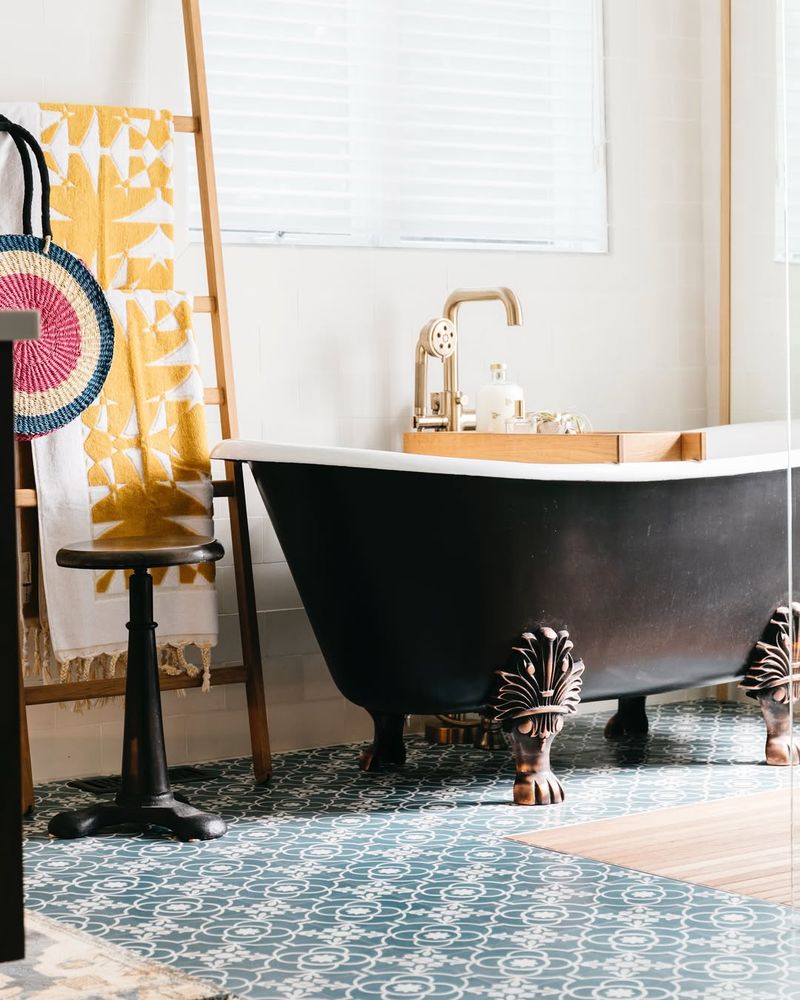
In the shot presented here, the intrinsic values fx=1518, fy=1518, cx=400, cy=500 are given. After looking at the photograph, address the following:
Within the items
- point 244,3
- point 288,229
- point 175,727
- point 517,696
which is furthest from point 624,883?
point 244,3

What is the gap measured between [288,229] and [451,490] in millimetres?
1195

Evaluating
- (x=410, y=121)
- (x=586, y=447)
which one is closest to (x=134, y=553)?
(x=586, y=447)

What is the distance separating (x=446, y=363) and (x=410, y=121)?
0.73 m

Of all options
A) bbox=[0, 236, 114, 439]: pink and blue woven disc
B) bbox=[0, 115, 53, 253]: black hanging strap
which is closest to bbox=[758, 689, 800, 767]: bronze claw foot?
bbox=[0, 236, 114, 439]: pink and blue woven disc

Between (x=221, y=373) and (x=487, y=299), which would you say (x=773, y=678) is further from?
(x=221, y=373)

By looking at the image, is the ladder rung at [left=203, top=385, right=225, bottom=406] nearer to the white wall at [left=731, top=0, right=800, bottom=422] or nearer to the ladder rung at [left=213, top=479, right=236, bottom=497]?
the ladder rung at [left=213, top=479, right=236, bottom=497]

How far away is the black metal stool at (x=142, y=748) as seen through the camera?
119 inches

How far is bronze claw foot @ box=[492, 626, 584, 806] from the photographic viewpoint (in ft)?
10.5

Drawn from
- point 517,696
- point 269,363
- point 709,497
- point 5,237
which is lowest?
point 517,696

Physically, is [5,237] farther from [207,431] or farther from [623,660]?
[623,660]

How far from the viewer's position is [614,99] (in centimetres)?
454

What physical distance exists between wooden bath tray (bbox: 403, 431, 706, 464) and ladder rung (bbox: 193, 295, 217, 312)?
2.23ft

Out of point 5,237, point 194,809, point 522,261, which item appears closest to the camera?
point 194,809

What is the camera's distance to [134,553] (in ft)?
9.65
